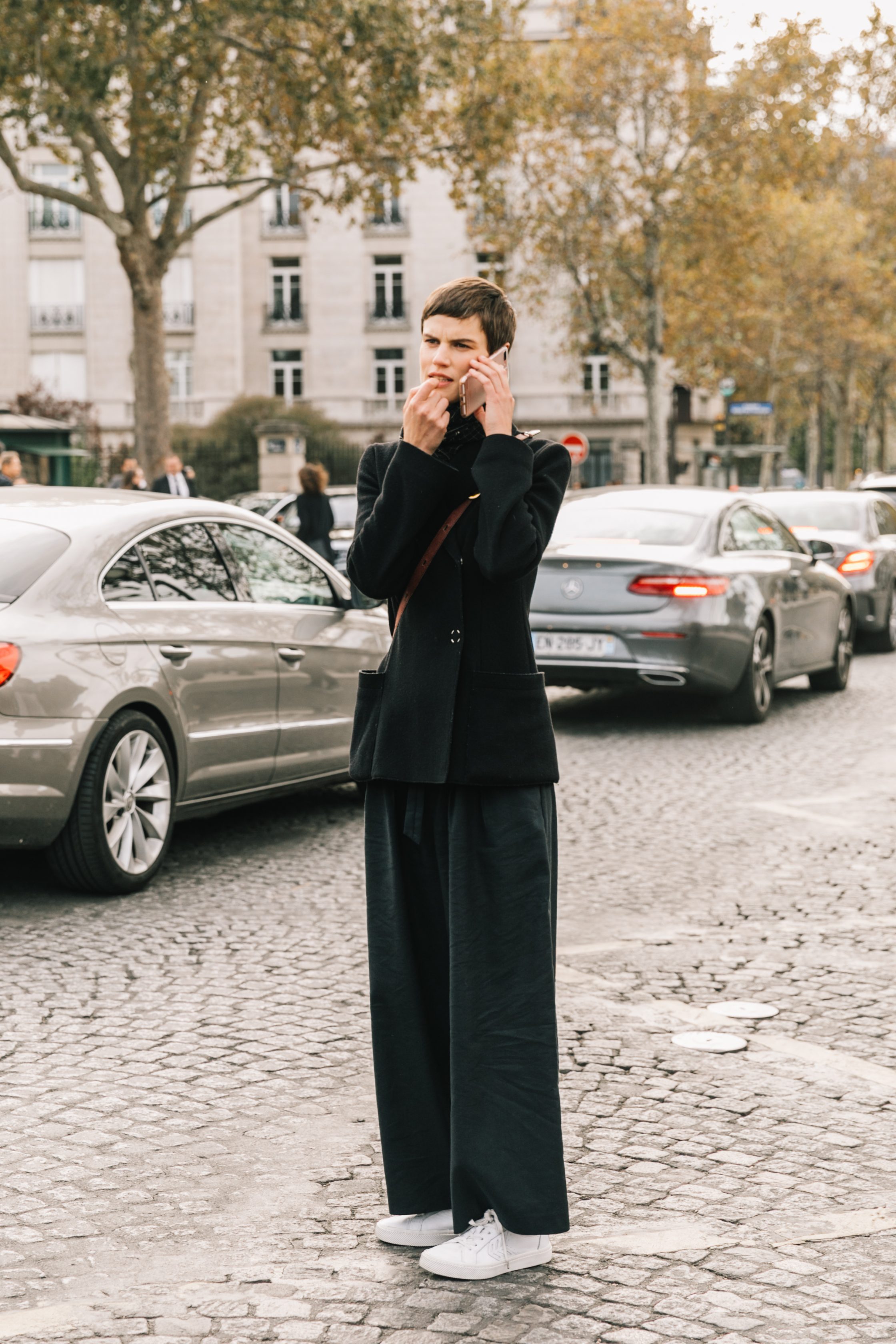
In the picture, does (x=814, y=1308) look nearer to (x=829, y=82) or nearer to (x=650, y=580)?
(x=650, y=580)

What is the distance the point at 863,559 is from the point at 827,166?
3826 cm

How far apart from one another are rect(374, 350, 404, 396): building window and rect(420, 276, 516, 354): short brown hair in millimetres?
54812

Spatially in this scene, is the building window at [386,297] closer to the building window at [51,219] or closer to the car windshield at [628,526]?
the building window at [51,219]

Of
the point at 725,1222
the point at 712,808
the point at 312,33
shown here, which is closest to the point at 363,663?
the point at 712,808

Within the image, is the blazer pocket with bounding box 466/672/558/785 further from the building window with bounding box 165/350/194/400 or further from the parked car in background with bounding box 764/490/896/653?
the building window with bounding box 165/350/194/400

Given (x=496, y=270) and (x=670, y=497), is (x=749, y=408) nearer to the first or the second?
(x=496, y=270)

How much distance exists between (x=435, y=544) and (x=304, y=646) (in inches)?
184

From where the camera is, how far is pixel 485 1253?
322cm

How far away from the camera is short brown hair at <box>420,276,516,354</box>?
3168 millimetres

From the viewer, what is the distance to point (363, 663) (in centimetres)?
843


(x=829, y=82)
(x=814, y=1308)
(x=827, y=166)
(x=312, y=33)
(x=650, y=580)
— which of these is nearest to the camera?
(x=814, y=1308)

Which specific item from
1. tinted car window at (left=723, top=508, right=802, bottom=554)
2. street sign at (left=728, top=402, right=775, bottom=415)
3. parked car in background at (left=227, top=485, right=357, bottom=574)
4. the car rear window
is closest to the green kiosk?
parked car in background at (left=227, top=485, right=357, bottom=574)

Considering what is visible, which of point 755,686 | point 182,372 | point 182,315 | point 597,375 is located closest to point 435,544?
point 755,686

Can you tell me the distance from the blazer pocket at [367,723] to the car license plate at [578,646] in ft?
26.0
